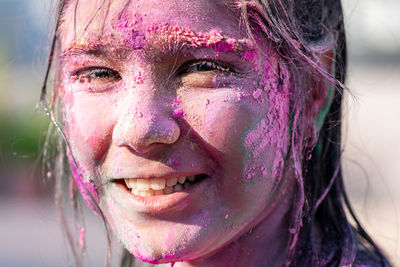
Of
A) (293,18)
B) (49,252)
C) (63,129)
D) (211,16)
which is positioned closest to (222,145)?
(211,16)

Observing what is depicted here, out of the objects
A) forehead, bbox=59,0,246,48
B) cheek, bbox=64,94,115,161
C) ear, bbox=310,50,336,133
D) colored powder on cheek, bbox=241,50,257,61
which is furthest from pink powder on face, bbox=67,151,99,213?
ear, bbox=310,50,336,133

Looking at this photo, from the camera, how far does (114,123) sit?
1460 millimetres

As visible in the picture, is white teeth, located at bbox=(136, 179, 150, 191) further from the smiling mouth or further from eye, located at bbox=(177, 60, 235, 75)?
eye, located at bbox=(177, 60, 235, 75)

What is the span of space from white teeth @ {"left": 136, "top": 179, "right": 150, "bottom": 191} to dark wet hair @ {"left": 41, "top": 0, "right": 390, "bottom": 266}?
407 millimetres

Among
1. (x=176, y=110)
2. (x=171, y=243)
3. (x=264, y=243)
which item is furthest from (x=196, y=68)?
(x=264, y=243)

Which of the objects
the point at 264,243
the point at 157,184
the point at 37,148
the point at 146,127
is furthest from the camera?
the point at 37,148

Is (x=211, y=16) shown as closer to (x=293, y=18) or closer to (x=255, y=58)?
(x=255, y=58)

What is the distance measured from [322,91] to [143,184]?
0.61 m

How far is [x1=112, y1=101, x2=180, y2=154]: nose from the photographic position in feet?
4.45

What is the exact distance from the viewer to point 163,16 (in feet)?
4.64

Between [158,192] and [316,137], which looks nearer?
[158,192]

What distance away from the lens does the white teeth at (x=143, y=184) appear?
1.46 m

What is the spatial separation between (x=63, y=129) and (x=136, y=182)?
37 centimetres

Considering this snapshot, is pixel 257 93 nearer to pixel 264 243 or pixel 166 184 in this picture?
pixel 166 184
